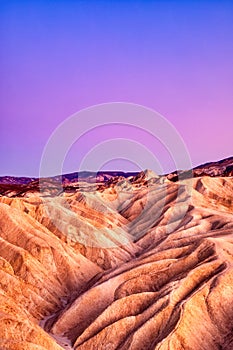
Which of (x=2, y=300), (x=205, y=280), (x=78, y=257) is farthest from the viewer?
(x=78, y=257)

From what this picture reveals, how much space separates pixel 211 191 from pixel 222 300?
68449 millimetres

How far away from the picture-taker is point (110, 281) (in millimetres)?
48312

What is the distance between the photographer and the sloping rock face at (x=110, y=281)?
118 ft

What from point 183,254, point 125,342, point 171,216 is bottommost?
point 125,342

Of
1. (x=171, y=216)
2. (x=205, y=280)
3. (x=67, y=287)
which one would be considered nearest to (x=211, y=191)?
(x=171, y=216)

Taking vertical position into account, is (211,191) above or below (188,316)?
above

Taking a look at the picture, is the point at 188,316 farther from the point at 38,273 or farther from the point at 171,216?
the point at 171,216

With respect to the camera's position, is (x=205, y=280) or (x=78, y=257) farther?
(x=78, y=257)

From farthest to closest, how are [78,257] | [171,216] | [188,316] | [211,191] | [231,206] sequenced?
[211,191] → [231,206] → [171,216] → [78,257] → [188,316]

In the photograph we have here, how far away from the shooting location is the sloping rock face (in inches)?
1411

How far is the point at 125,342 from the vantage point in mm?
36625

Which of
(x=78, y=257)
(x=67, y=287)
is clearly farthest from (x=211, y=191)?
(x=67, y=287)

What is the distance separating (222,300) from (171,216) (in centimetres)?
4572

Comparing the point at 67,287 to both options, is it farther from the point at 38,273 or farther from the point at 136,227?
the point at 136,227
